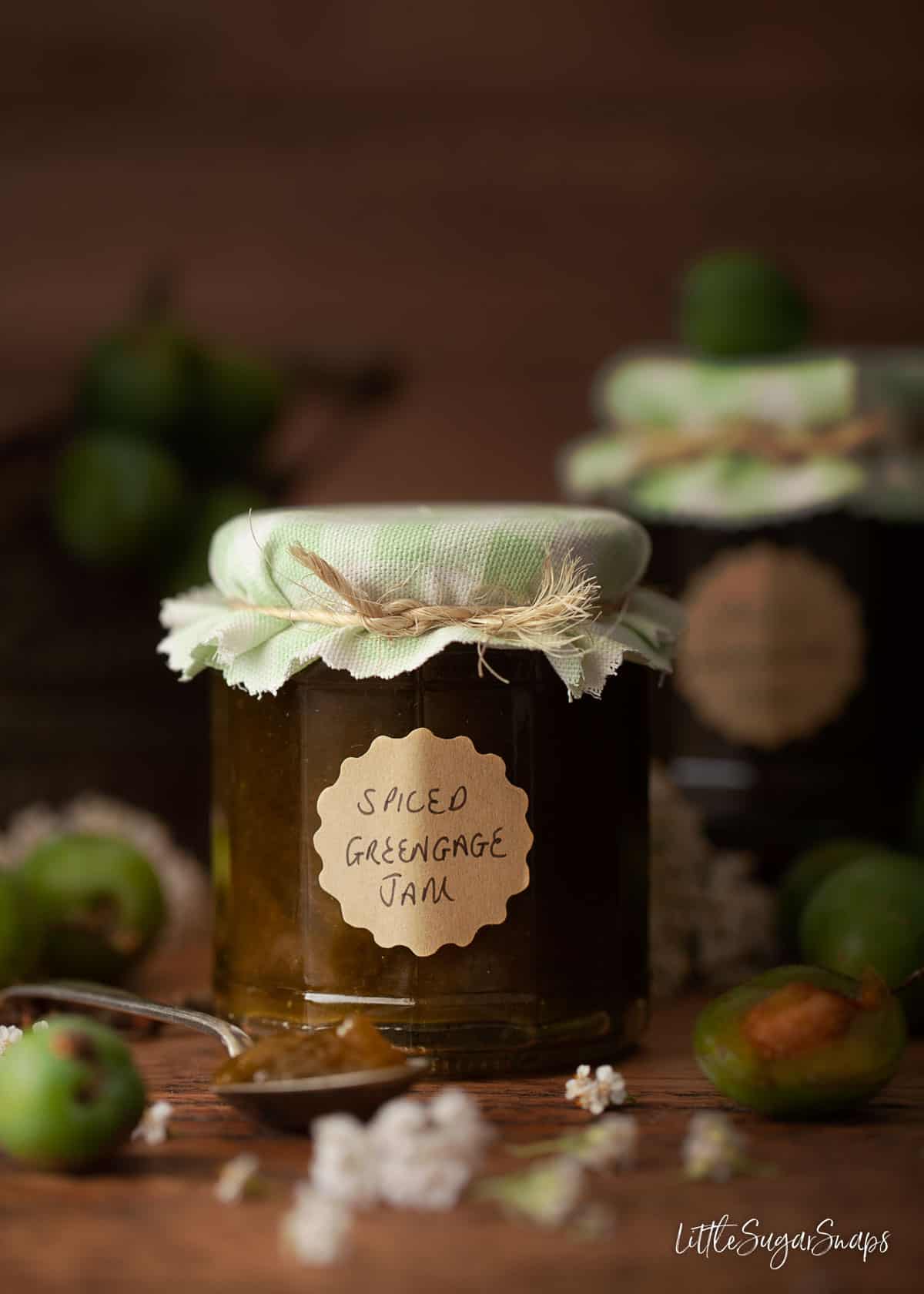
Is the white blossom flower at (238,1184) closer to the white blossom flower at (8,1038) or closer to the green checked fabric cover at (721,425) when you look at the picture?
the white blossom flower at (8,1038)

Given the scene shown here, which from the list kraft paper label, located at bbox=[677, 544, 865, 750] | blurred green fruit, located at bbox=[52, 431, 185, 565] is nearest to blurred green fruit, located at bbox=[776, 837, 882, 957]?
kraft paper label, located at bbox=[677, 544, 865, 750]

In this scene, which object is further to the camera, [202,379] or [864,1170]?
[202,379]

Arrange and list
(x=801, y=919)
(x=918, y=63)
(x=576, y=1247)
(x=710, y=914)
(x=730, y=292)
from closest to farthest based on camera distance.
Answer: (x=576, y=1247), (x=801, y=919), (x=710, y=914), (x=730, y=292), (x=918, y=63)

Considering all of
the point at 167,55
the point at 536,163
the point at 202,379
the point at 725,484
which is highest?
the point at 167,55

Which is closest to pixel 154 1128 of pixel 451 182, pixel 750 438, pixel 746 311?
pixel 750 438

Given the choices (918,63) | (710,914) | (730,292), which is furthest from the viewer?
(918,63)

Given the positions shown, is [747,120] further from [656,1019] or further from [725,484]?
[656,1019]

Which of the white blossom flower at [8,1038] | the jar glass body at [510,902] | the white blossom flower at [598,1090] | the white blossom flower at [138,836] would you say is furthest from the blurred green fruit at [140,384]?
the white blossom flower at [598,1090]

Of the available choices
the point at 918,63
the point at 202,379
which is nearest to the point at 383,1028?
the point at 202,379
